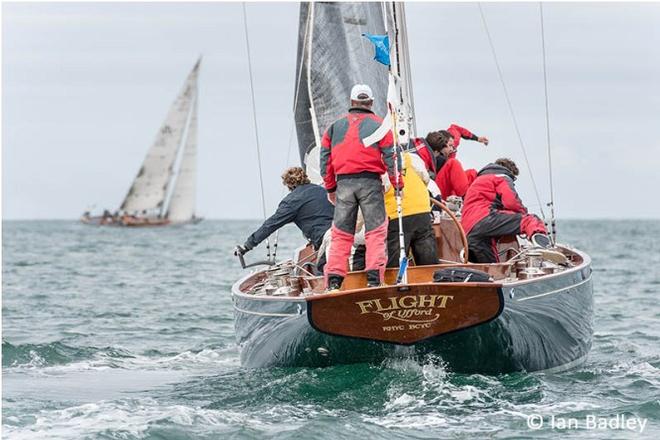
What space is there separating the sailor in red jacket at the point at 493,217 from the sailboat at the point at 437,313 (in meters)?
0.21

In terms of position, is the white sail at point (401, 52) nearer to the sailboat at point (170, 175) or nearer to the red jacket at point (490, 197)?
the red jacket at point (490, 197)

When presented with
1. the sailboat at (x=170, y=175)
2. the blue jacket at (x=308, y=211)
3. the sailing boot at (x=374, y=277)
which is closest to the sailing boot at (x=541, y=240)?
the blue jacket at (x=308, y=211)

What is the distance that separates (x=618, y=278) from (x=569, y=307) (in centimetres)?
1654

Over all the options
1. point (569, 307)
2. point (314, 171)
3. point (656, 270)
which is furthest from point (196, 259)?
point (569, 307)

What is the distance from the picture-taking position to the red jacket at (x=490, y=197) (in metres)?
11.6

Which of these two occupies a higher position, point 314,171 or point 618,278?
point 314,171

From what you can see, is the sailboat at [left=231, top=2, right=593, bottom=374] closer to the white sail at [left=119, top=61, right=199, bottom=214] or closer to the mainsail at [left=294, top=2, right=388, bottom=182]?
the mainsail at [left=294, top=2, right=388, bottom=182]

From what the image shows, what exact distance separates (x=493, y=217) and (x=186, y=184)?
59132mm

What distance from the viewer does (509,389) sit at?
31.4ft

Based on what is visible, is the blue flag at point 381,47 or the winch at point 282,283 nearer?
the blue flag at point 381,47

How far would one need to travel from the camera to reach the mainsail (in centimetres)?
1510

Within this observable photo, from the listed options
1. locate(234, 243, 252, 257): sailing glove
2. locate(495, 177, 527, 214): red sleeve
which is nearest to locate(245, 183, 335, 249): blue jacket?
locate(234, 243, 252, 257): sailing glove

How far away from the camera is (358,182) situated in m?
9.58

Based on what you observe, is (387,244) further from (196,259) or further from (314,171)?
(196,259)
